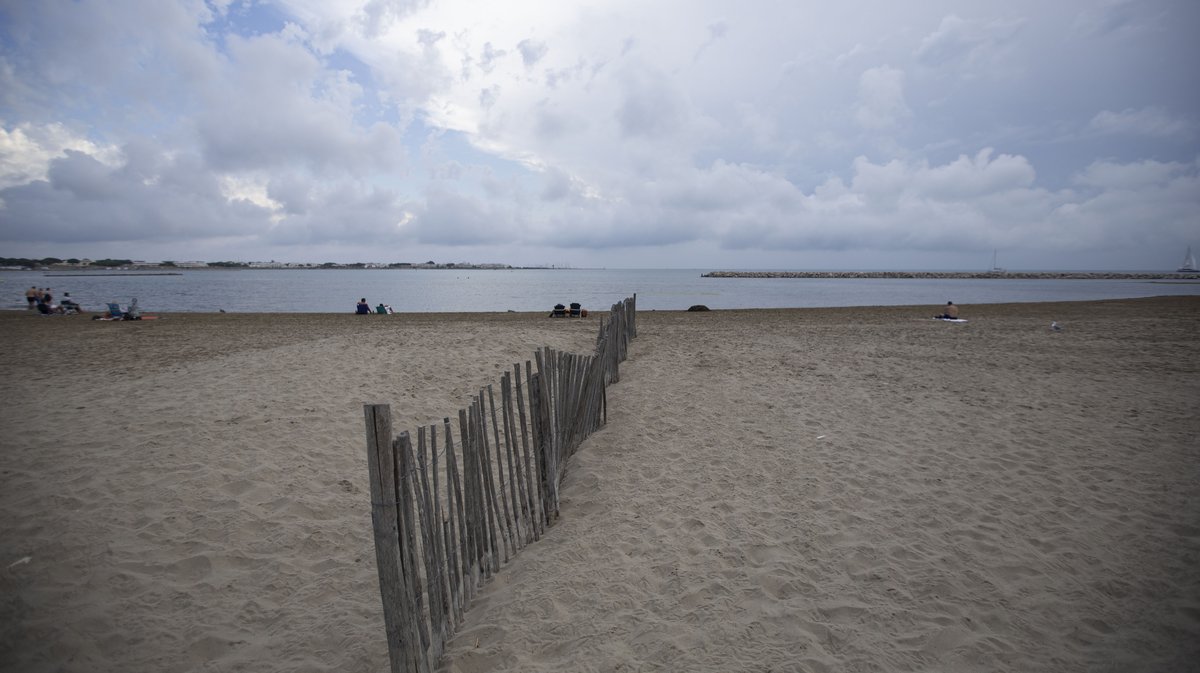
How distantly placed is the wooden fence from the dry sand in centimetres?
25

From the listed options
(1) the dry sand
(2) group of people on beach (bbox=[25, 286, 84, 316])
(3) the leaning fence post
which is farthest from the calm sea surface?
(3) the leaning fence post

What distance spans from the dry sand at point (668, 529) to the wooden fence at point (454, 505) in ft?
0.83

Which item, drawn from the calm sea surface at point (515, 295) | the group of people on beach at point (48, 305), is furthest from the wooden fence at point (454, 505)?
the calm sea surface at point (515, 295)

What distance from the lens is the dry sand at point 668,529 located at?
3152mm

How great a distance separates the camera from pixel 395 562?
254 centimetres

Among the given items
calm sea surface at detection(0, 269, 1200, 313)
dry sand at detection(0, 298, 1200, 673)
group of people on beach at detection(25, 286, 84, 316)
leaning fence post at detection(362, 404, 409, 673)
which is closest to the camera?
leaning fence post at detection(362, 404, 409, 673)

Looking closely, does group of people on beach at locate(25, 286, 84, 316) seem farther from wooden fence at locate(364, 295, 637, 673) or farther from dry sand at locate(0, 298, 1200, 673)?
wooden fence at locate(364, 295, 637, 673)

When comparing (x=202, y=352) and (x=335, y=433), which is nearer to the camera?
(x=335, y=433)

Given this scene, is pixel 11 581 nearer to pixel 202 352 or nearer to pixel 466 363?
pixel 466 363

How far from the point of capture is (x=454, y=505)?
3764 millimetres

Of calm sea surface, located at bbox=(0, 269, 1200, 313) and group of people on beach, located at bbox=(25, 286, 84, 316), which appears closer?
group of people on beach, located at bbox=(25, 286, 84, 316)

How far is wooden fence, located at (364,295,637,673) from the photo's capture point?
251cm

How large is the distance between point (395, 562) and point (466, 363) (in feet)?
25.0

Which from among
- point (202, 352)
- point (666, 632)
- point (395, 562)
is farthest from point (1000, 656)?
point (202, 352)
